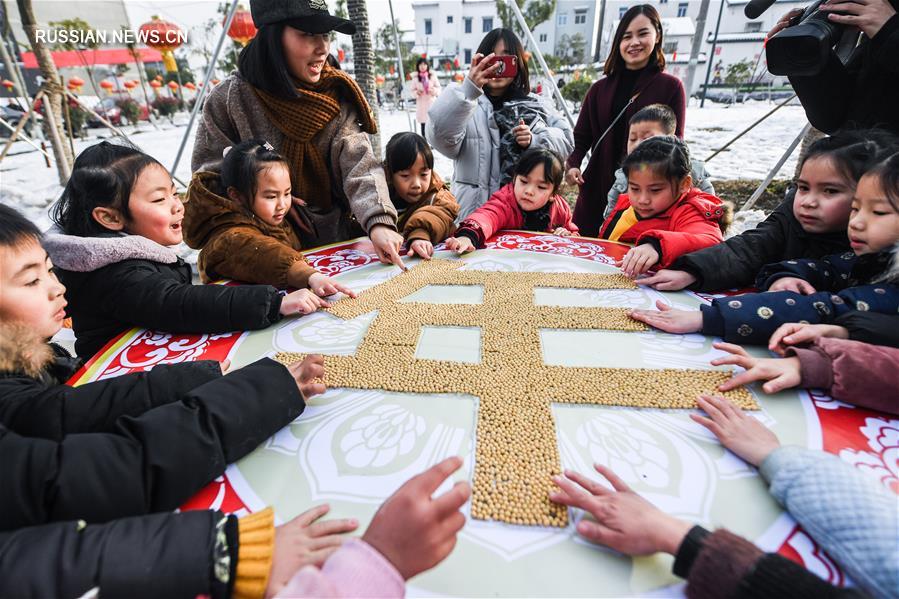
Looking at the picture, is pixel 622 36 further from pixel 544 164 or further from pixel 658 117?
pixel 544 164

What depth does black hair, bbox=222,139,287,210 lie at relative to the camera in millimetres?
1326

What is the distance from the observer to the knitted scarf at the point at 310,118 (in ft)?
4.78

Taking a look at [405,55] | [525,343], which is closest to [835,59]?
[525,343]

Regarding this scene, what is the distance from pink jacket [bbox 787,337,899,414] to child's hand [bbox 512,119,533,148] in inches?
60.0

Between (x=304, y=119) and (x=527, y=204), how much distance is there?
93cm

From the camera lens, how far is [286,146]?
60.0 inches

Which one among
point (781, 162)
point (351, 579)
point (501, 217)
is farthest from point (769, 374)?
point (781, 162)

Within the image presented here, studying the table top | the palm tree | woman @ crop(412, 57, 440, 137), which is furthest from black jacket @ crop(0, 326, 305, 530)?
woman @ crop(412, 57, 440, 137)

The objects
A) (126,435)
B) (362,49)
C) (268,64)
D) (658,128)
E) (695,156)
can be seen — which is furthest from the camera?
(695,156)

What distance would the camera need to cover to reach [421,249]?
1471 mm

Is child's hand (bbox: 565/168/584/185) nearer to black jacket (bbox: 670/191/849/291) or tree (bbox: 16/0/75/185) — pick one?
black jacket (bbox: 670/191/849/291)

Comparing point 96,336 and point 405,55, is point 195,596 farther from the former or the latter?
point 405,55

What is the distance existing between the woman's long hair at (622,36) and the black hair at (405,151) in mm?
1178

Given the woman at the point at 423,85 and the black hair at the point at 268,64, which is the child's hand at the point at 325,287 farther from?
the woman at the point at 423,85
